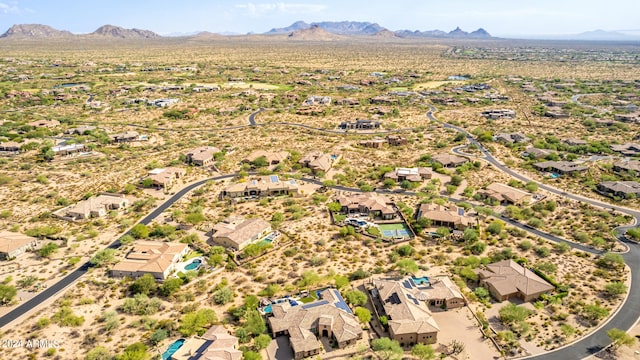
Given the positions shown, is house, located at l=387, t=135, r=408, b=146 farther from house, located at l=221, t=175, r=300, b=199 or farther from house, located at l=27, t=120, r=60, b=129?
house, located at l=27, t=120, r=60, b=129

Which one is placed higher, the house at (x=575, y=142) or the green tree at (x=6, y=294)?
the house at (x=575, y=142)

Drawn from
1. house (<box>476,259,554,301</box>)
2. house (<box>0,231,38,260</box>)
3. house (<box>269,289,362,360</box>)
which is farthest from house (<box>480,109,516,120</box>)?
house (<box>0,231,38,260</box>)

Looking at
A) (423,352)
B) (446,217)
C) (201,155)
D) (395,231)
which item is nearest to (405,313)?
(423,352)

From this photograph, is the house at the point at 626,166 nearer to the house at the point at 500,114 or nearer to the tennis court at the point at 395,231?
the house at the point at 500,114

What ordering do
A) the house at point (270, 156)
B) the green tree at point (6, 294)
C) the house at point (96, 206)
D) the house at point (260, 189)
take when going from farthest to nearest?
the house at point (270, 156), the house at point (260, 189), the house at point (96, 206), the green tree at point (6, 294)

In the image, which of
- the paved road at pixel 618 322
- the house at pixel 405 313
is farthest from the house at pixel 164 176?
the paved road at pixel 618 322

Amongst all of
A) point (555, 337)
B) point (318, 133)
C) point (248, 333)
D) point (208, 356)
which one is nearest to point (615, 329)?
point (555, 337)

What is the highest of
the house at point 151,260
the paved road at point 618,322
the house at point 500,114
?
the house at point 500,114

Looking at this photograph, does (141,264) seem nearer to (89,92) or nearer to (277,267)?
(277,267)
